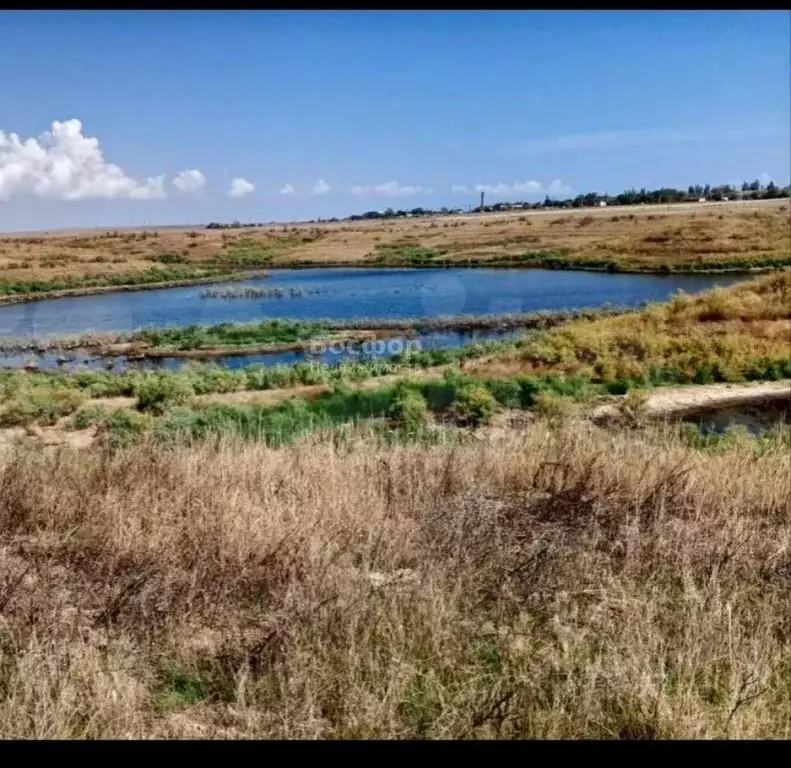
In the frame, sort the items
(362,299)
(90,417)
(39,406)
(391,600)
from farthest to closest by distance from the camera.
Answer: (362,299) < (90,417) < (39,406) < (391,600)

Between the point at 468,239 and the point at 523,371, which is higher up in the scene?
the point at 468,239

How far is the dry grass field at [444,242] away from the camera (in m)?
6.27

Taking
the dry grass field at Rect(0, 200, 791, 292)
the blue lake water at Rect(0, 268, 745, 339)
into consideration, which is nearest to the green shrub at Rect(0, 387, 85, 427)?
the blue lake water at Rect(0, 268, 745, 339)

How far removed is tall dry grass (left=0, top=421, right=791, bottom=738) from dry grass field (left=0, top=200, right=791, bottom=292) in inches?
110

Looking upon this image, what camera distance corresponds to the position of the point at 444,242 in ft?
27.0

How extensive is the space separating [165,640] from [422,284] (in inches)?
248

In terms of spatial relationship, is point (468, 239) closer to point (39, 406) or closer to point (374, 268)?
point (374, 268)

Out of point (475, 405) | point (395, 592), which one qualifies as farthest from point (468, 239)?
point (395, 592)

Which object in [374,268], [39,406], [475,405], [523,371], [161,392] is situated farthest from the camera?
[523,371]

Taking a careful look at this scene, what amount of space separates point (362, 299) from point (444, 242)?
116 cm

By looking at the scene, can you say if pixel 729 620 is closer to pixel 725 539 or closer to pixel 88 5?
pixel 725 539

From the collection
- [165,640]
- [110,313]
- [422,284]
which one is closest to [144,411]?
[110,313]

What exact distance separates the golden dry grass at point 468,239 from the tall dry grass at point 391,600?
2.72m

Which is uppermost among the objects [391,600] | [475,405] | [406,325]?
[406,325]
